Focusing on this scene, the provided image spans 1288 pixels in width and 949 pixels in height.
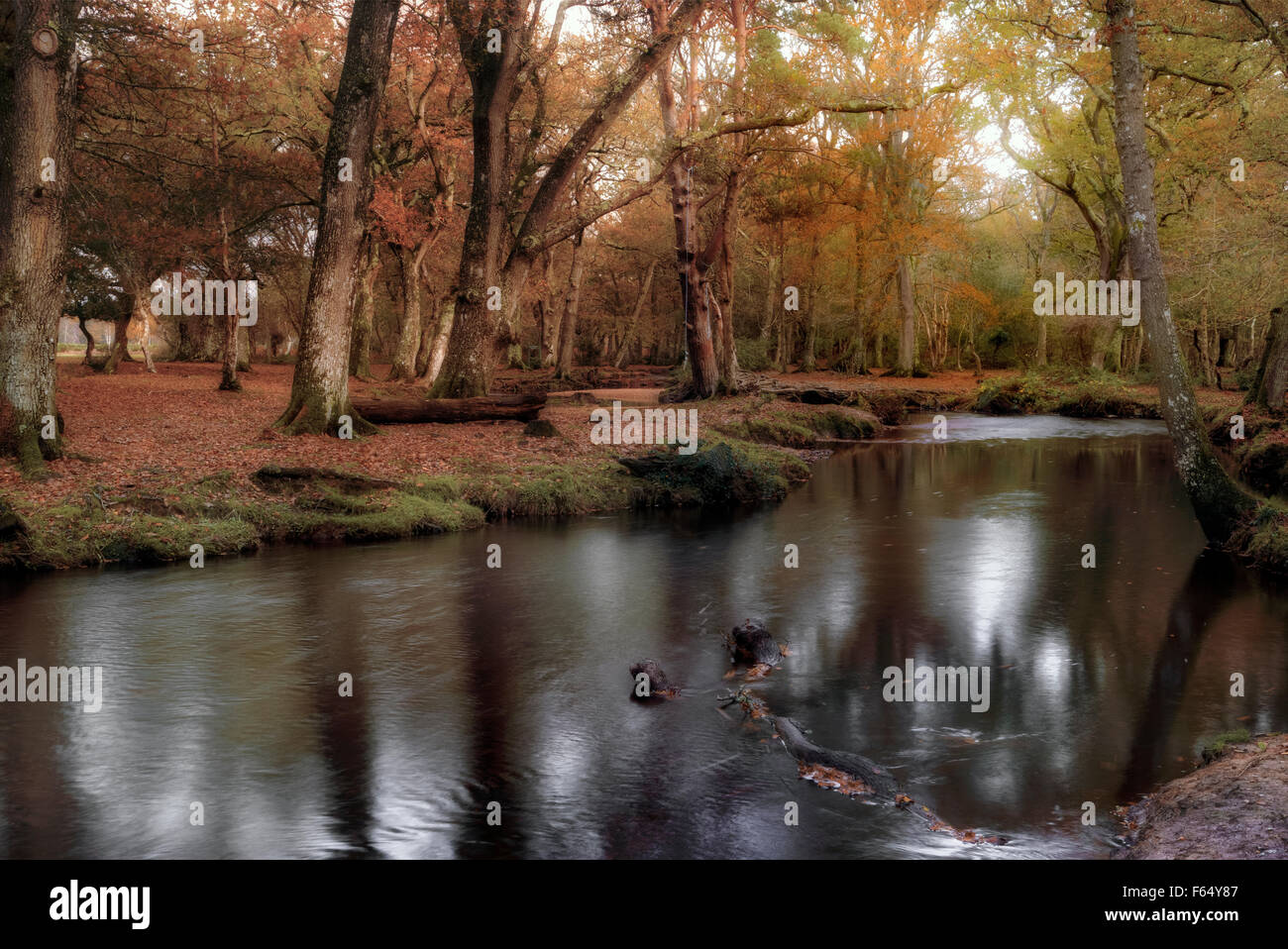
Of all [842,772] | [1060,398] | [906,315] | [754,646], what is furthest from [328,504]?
[906,315]

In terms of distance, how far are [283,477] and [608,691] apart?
8799 mm

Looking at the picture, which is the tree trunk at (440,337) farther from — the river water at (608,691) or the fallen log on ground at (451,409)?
the river water at (608,691)

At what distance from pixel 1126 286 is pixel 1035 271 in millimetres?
14845

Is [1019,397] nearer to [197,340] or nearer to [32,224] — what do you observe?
[32,224]

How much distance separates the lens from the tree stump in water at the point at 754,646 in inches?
366

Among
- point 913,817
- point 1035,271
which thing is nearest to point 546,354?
point 1035,271

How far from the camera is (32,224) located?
1481 centimetres

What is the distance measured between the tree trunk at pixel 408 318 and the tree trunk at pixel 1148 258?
2541 centimetres

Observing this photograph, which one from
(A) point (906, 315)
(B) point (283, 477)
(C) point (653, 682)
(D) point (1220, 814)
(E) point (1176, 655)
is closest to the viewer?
(D) point (1220, 814)

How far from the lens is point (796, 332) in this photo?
2397 inches

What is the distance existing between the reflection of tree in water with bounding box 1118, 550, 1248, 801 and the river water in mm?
42

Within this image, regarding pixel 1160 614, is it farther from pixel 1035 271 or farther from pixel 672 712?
pixel 1035 271

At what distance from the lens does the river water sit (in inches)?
236

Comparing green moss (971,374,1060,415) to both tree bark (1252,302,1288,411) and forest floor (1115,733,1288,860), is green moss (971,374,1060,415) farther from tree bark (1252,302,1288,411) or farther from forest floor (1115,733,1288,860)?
forest floor (1115,733,1288,860)
